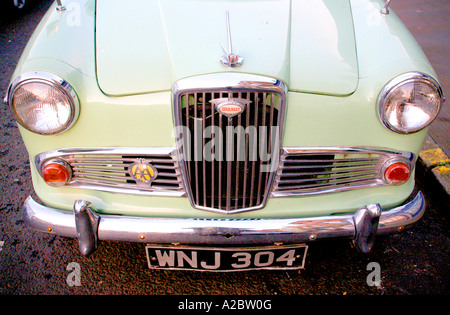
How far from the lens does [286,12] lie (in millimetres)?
2094

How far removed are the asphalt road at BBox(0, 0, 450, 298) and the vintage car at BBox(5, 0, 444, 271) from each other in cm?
30

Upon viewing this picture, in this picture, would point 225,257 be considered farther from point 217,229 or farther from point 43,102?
point 43,102

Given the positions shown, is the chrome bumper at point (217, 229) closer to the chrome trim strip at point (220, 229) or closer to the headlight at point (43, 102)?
the chrome trim strip at point (220, 229)

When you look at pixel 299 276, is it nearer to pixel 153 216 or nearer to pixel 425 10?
pixel 153 216

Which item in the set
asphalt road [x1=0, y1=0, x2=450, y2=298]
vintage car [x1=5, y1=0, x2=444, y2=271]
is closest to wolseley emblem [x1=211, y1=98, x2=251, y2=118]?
vintage car [x1=5, y1=0, x2=444, y2=271]

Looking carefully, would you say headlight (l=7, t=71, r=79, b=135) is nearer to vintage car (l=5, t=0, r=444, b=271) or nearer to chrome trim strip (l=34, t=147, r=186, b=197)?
vintage car (l=5, t=0, r=444, b=271)

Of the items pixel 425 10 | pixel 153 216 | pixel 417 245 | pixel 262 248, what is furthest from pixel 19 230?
pixel 425 10

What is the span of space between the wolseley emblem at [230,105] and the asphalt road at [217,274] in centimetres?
100

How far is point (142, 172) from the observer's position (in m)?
1.80

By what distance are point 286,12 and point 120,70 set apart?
919mm

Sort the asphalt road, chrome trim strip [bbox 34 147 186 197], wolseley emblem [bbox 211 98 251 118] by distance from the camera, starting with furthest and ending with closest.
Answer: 1. the asphalt road
2. chrome trim strip [bbox 34 147 186 197]
3. wolseley emblem [bbox 211 98 251 118]

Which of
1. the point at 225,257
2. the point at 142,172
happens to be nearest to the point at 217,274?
the point at 225,257

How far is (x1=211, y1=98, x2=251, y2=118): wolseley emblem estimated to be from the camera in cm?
164

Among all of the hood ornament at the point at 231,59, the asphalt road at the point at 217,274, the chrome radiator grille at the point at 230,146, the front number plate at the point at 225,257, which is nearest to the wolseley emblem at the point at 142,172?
the chrome radiator grille at the point at 230,146
